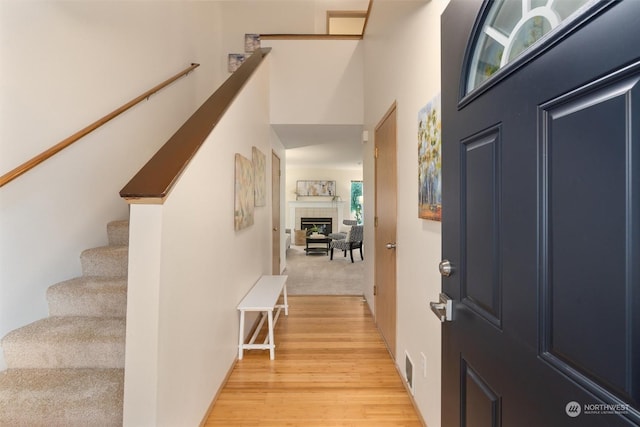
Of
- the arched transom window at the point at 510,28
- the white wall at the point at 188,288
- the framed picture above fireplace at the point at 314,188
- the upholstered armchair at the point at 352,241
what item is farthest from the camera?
the framed picture above fireplace at the point at 314,188

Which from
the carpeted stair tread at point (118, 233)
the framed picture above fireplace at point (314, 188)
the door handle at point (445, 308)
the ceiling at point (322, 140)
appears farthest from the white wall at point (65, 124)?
the framed picture above fireplace at point (314, 188)

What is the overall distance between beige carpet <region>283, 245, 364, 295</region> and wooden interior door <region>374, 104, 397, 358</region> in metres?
1.39

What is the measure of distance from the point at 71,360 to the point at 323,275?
3915 mm

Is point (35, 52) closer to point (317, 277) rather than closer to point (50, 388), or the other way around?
point (50, 388)

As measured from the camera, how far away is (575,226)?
0.49m

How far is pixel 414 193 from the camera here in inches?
69.6

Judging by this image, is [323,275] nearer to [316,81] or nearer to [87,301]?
[316,81]

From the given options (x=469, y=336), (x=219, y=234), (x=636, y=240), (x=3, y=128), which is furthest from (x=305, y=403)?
(x=3, y=128)

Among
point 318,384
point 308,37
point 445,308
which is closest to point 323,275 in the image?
point 318,384

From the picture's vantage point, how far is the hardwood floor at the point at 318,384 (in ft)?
5.52

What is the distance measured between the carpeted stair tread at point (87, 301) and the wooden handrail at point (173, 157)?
89cm

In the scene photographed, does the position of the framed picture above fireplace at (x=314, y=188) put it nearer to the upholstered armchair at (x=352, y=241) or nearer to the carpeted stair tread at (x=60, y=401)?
the upholstered armchair at (x=352, y=241)

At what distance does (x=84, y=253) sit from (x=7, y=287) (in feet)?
1.56

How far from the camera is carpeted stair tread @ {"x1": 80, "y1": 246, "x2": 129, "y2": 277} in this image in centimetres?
194
